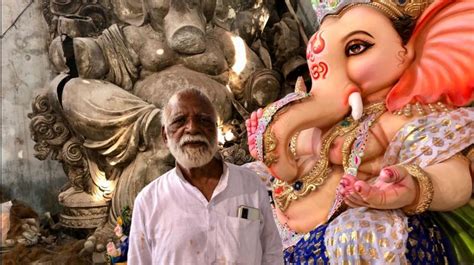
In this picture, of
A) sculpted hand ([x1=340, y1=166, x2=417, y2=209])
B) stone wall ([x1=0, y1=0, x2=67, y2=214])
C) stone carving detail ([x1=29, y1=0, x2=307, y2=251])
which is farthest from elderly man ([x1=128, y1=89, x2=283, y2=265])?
stone wall ([x1=0, y1=0, x2=67, y2=214])

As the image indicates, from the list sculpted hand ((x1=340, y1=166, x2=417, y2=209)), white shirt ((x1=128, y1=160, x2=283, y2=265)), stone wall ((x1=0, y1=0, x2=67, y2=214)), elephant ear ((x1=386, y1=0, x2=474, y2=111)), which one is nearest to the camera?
white shirt ((x1=128, y1=160, x2=283, y2=265))

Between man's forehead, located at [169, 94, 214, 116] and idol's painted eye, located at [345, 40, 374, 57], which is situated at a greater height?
idol's painted eye, located at [345, 40, 374, 57]

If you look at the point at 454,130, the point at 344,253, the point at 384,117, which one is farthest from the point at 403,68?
the point at 344,253

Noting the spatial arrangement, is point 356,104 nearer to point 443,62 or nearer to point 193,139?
point 443,62

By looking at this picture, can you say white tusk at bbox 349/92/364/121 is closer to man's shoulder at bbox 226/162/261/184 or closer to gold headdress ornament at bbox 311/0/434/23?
gold headdress ornament at bbox 311/0/434/23

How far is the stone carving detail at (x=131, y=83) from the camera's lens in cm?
294

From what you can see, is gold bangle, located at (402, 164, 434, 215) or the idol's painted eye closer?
gold bangle, located at (402, 164, 434, 215)

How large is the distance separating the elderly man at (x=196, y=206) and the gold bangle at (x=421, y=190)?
19.4 inches

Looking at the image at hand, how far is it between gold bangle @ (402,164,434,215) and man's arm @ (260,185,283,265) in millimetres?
453

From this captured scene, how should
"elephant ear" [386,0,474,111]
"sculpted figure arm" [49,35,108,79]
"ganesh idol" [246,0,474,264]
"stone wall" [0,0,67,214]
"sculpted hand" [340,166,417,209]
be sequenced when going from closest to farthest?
"sculpted hand" [340,166,417,209]
"ganesh idol" [246,0,474,264]
"elephant ear" [386,0,474,111]
"sculpted figure arm" [49,35,108,79]
"stone wall" [0,0,67,214]

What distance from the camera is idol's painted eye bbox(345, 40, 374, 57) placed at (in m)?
1.74

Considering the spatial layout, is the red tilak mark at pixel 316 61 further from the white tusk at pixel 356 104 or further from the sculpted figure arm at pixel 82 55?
the sculpted figure arm at pixel 82 55

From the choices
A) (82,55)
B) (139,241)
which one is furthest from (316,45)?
(82,55)

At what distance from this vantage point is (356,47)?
176 cm
